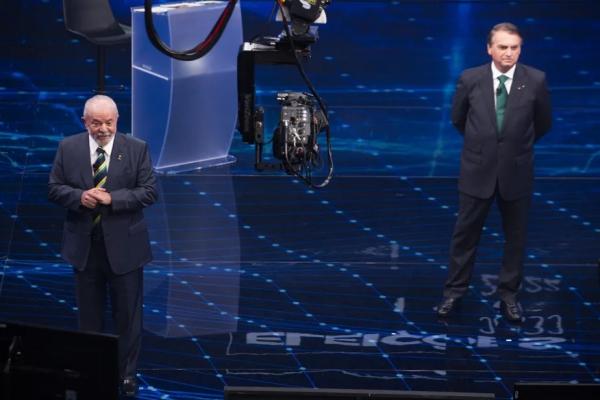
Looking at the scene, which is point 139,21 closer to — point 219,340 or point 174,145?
point 174,145

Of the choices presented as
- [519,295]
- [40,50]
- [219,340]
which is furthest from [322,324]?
[40,50]

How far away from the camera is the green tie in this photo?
23.5 feet

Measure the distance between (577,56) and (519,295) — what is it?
5.74 m

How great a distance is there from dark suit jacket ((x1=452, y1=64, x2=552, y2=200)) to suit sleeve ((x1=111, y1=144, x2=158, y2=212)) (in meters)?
1.81

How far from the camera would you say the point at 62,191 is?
248 inches

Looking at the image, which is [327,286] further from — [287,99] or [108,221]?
[287,99]

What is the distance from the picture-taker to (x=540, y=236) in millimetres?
8727

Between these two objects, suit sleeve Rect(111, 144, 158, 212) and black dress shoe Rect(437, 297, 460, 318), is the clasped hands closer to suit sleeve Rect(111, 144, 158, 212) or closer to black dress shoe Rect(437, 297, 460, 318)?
suit sleeve Rect(111, 144, 158, 212)

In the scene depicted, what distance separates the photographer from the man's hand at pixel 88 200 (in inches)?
244

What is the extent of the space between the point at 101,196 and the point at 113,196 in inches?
2.7

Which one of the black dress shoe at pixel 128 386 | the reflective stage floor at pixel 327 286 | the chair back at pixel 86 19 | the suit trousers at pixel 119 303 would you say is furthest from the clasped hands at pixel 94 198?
the chair back at pixel 86 19

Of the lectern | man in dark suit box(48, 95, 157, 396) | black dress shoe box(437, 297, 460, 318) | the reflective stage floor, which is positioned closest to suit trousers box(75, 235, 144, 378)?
man in dark suit box(48, 95, 157, 396)

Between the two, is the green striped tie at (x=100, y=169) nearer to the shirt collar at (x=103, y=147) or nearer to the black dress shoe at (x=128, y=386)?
the shirt collar at (x=103, y=147)

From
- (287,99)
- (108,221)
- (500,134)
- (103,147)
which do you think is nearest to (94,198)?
(108,221)
